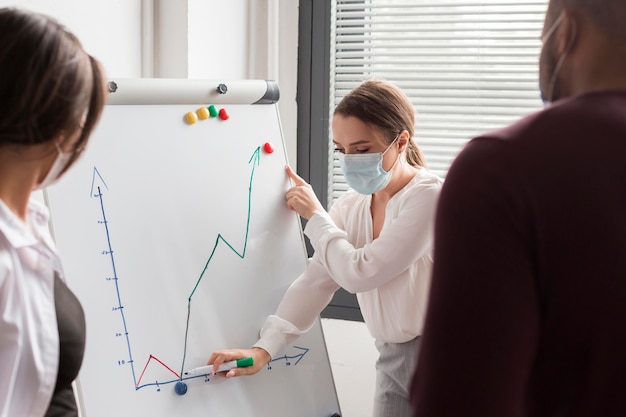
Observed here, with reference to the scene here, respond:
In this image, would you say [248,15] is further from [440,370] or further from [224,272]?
[440,370]

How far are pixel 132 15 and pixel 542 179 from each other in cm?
171

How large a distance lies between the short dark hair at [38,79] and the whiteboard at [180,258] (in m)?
0.49

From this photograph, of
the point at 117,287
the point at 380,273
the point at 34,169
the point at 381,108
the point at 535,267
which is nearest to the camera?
the point at 535,267

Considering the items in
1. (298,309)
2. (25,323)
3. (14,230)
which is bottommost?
(298,309)

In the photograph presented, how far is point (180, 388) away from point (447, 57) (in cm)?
153

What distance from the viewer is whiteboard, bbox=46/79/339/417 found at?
4.99ft

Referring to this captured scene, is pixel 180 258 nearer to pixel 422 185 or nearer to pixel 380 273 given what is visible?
pixel 380 273

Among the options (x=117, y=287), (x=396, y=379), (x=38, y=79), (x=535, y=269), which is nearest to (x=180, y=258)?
(x=117, y=287)

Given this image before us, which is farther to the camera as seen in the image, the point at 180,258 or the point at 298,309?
the point at 298,309

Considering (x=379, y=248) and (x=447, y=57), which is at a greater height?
(x=447, y=57)

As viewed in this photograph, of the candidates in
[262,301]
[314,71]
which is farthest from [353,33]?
[262,301]

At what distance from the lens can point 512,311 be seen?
0.66m

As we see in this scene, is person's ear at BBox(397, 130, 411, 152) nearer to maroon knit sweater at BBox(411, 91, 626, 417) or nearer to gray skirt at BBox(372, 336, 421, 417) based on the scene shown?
gray skirt at BBox(372, 336, 421, 417)

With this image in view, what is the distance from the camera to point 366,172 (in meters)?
1.87
